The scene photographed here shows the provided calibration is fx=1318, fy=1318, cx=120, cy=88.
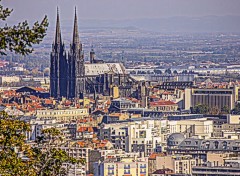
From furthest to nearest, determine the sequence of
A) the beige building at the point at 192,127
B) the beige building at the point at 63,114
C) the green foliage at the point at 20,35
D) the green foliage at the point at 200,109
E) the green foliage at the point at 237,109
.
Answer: the green foliage at the point at 200,109 < the green foliage at the point at 237,109 < the beige building at the point at 63,114 < the beige building at the point at 192,127 < the green foliage at the point at 20,35

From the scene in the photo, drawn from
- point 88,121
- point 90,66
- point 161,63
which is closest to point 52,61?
point 90,66

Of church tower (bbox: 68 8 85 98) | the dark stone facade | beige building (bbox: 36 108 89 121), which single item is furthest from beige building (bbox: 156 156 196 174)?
church tower (bbox: 68 8 85 98)

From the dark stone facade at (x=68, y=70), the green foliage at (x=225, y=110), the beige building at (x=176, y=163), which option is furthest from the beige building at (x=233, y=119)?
the beige building at (x=176, y=163)

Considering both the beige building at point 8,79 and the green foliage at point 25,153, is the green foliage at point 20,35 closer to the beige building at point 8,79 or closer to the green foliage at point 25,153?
the green foliage at point 25,153

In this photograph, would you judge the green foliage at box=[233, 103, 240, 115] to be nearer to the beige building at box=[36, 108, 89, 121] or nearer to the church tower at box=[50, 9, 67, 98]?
the beige building at box=[36, 108, 89, 121]

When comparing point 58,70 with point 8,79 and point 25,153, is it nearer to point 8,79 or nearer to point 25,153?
point 8,79

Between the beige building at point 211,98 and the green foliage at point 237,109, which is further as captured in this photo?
the beige building at point 211,98

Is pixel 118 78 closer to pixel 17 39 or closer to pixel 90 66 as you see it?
pixel 90 66
